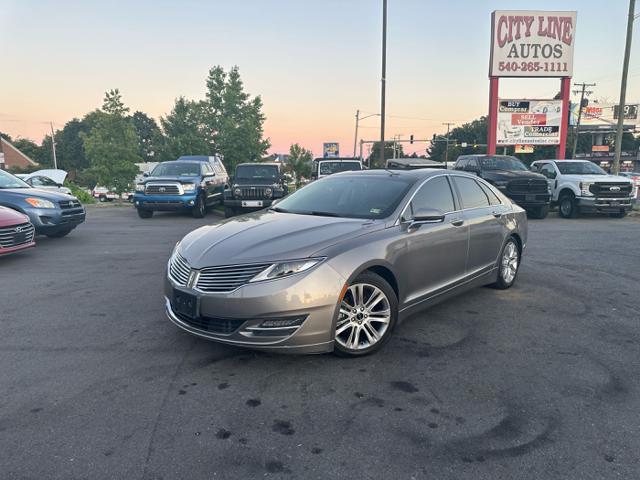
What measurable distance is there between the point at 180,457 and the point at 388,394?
A: 57.5 inches

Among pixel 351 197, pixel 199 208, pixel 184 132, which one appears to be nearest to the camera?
pixel 351 197

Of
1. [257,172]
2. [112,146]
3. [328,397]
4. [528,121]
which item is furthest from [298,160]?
[328,397]

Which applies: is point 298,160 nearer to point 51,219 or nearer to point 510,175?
point 510,175

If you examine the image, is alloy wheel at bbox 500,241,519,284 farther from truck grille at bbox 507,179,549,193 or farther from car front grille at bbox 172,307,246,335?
truck grille at bbox 507,179,549,193

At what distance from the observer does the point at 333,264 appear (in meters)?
3.62

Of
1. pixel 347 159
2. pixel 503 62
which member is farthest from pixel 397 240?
pixel 503 62

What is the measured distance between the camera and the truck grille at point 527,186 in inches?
569

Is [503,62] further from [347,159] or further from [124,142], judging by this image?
[124,142]

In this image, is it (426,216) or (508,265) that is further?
(508,265)

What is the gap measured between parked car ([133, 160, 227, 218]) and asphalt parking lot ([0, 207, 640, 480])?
888 centimetres

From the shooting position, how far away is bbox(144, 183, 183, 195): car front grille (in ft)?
47.1

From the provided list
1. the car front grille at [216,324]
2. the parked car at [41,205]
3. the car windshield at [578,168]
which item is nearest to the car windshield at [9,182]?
the parked car at [41,205]

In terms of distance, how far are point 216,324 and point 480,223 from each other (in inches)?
131

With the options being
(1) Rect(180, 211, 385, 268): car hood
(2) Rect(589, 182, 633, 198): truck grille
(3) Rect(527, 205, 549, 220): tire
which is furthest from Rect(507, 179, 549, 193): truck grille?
(1) Rect(180, 211, 385, 268): car hood
